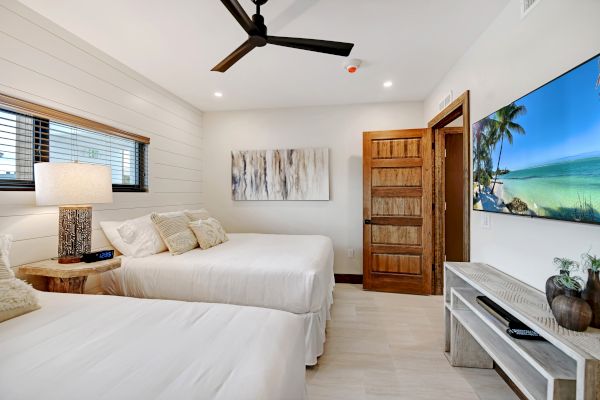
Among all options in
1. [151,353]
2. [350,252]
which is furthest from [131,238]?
[350,252]

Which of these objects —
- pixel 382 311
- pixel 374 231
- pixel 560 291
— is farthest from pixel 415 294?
pixel 560 291

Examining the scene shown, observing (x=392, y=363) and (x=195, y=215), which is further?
(x=195, y=215)

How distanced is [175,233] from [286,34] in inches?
82.6

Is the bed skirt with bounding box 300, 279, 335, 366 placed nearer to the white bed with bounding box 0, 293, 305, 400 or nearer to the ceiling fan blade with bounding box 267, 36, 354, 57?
the white bed with bounding box 0, 293, 305, 400

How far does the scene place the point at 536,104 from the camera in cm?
143

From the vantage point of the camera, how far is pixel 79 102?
2240 mm

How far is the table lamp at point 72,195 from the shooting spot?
1.76 meters

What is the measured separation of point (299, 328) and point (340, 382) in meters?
0.96

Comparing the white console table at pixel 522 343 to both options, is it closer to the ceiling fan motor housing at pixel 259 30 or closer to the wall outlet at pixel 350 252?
the wall outlet at pixel 350 252

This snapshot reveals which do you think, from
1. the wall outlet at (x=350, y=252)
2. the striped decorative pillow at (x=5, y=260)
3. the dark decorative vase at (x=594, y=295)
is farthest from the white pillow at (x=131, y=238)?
the dark decorative vase at (x=594, y=295)

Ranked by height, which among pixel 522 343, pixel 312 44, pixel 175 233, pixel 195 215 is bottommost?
pixel 522 343

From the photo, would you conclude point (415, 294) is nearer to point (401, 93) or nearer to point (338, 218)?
point (338, 218)

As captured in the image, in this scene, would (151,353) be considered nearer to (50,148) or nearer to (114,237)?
(114,237)

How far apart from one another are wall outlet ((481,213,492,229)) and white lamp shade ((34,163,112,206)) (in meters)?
3.04
